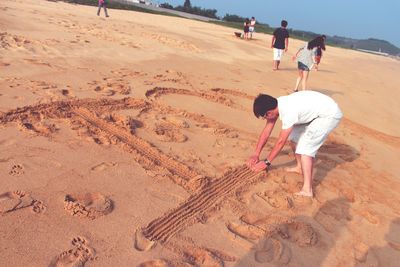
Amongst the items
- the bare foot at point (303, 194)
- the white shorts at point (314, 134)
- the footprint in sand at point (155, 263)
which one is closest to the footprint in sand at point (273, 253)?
the footprint in sand at point (155, 263)

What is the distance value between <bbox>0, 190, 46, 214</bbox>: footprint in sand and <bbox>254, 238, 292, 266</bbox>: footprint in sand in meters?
1.78

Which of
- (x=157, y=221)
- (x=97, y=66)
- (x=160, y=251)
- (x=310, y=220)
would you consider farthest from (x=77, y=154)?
(x=97, y=66)

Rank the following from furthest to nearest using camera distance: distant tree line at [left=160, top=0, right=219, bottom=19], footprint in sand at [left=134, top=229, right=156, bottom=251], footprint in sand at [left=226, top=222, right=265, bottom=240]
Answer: distant tree line at [left=160, top=0, right=219, bottom=19] < footprint in sand at [left=226, top=222, right=265, bottom=240] < footprint in sand at [left=134, top=229, right=156, bottom=251]

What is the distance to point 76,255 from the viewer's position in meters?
2.68

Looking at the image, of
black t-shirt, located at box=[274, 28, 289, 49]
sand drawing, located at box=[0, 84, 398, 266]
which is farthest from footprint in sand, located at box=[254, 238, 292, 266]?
black t-shirt, located at box=[274, 28, 289, 49]

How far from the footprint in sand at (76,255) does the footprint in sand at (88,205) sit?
311 millimetres

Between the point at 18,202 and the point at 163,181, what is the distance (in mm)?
1342

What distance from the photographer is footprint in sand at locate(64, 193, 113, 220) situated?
3117mm

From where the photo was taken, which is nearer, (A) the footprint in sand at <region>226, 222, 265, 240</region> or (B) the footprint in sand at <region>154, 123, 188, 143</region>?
(A) the footprint in sand at <region>226, 222, 265, 240</region>

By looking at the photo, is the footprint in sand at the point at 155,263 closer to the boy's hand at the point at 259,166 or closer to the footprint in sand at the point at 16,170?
the footprint in sand at the point at 16,170

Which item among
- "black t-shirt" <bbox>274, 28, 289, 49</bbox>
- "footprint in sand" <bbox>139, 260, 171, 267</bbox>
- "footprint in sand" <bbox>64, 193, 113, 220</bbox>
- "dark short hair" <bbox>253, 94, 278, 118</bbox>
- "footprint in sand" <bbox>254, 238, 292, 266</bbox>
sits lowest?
"footprint in sand" <bbox>254, 238, 292, 266</bbox>

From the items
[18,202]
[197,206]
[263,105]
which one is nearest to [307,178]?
[263,105]

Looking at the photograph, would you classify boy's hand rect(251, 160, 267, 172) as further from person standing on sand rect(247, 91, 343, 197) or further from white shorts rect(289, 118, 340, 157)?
white shorts rect(289, 118, 340, 157)

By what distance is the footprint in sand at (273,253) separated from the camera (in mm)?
3064
